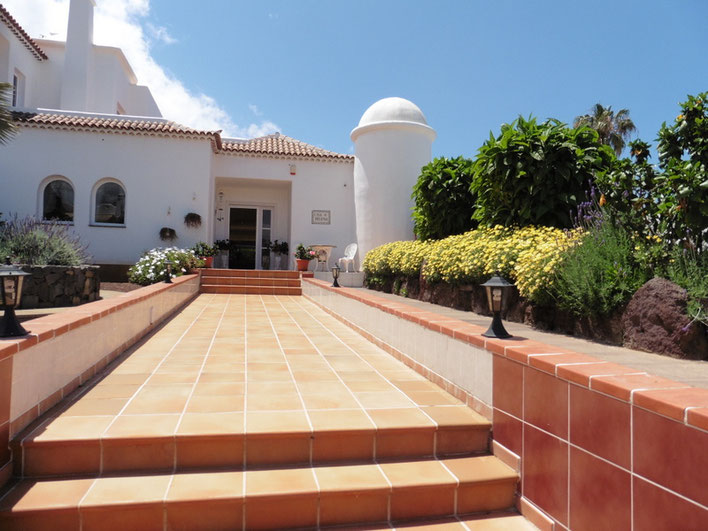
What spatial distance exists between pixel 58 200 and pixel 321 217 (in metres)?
7.67

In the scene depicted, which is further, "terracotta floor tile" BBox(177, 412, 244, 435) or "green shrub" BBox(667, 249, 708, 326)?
"green shrub" BBox(667, 249, 708, 326)

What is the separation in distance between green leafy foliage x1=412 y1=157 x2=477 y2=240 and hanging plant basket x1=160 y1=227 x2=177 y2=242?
7.38m

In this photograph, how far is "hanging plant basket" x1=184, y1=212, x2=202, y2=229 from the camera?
12.4 meters

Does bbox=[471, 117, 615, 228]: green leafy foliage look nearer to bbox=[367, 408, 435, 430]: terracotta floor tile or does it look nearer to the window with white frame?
bbox=[367, 408, 435, 430]: terracotta floor tile

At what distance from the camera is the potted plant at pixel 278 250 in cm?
1426

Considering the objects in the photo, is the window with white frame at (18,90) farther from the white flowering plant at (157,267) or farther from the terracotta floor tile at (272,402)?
the terracotta floor tile at (272,402)

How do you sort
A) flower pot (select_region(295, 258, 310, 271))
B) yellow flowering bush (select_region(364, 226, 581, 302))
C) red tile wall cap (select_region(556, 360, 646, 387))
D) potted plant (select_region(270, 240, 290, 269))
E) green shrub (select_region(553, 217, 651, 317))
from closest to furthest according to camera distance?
red tile wall cap (select_region(556, 360, 646, 387)) < green shrub (select_region(553, 217, 651, 317)) < yellow flowering bush (select_region(364, 226, 581, 302)) < flower pot (select_region(295, 258, 310, 271)) < potted plant (select_region(270, 240, 290, 269))

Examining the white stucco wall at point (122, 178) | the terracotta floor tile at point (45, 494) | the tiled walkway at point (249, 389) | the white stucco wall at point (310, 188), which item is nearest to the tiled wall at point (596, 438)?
the tiled walkway at point (249, 389)

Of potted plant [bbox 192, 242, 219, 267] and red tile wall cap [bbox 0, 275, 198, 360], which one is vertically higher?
potted plant [bbox 192, 242, 219, 267]

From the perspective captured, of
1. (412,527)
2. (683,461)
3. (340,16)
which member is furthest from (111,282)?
(683,461)

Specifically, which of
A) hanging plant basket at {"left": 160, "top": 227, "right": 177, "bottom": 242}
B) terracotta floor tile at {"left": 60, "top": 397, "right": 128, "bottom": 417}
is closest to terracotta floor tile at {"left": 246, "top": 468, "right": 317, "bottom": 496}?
terracotta floor tile at {"left": 60, "top": 397, "right": 128, "bottom": 417}

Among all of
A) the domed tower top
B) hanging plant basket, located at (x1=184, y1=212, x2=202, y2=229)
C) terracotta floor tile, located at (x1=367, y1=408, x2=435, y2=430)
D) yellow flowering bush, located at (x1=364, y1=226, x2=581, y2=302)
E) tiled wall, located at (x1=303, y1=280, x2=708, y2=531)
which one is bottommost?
terracotta floor tile, located at (x1=367, y1=408, x2=435, y2=430)

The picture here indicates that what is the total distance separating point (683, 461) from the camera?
142 centimetres

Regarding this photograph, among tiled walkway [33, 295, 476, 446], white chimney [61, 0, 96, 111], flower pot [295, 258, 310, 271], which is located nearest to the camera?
tiled walkway [33, 295, 476, 446]
